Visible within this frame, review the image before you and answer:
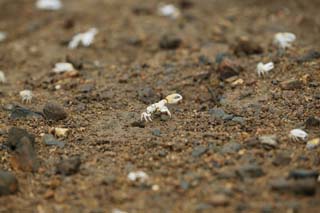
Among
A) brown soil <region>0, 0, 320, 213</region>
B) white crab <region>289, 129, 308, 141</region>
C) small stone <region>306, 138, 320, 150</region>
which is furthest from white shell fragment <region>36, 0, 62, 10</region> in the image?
small stone <region>306, 138, 320, 150</region>

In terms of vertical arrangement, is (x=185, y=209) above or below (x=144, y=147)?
below

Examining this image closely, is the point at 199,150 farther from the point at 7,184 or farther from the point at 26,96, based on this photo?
the point at 26,96

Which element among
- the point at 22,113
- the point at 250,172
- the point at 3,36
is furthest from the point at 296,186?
the point at 3,36

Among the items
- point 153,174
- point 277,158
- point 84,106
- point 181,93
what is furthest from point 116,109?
point 277,158

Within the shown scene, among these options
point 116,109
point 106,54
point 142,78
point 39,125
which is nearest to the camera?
point 39,125

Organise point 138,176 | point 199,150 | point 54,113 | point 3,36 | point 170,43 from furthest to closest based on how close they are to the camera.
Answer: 1. point 3,36
2. point 170,43
3. point 54,113
4. point 199,150
5. point 138,176

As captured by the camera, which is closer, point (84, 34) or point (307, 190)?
point (307, 190)

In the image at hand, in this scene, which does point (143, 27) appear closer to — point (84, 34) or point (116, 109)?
point (84, 34)
